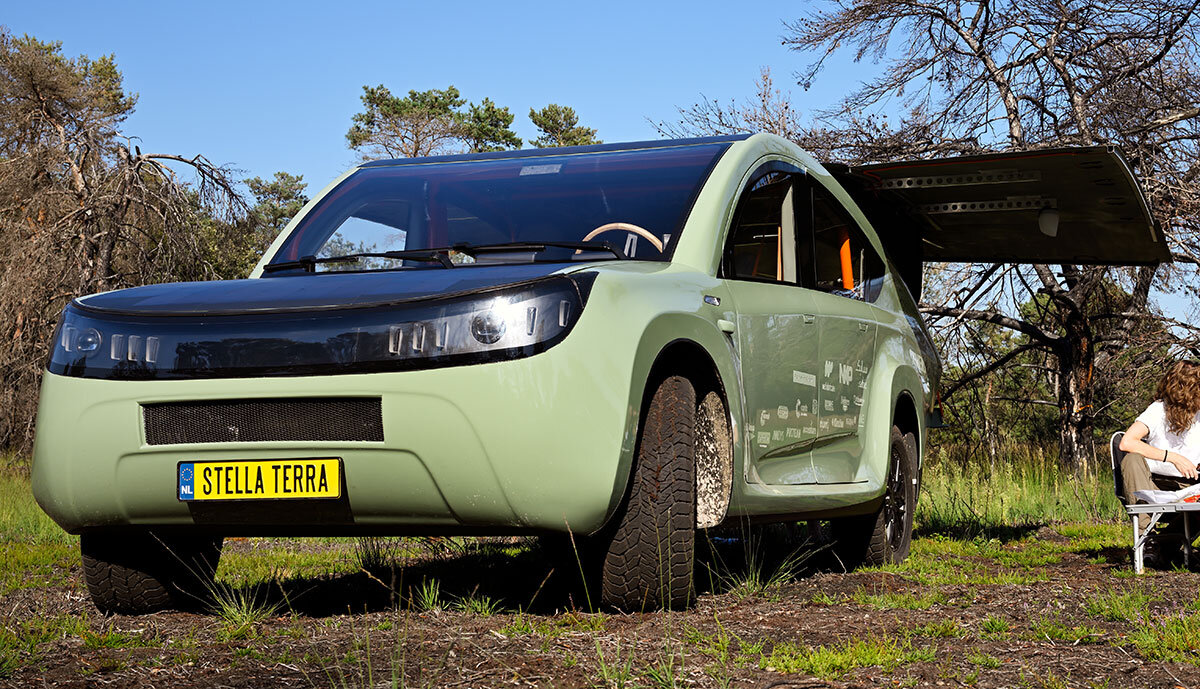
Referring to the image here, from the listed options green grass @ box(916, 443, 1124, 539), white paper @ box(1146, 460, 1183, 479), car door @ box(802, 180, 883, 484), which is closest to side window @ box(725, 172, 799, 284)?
car door @ box(802, 180, 883, 484)

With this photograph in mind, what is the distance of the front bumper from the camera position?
4031 millimetres

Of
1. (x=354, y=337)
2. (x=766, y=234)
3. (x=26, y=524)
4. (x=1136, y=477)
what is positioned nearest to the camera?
(x=354, y=337)

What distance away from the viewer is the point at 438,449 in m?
4.06

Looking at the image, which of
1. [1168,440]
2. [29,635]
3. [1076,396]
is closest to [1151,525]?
[1168,440]

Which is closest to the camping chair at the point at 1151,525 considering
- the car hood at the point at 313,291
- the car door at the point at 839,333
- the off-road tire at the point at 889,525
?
the off-road tire at the point at 889,525

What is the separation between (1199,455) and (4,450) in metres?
13.6

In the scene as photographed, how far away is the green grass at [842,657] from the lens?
371 centimetres

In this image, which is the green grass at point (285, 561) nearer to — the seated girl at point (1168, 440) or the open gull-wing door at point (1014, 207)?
the open gull-wing door at point (1014, 207)

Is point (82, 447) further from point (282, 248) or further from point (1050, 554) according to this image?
point (1050, 554)

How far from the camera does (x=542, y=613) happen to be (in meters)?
4.77

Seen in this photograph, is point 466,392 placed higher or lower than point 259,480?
higher

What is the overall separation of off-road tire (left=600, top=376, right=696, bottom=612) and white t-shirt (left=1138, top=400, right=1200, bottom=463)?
367 centimetres

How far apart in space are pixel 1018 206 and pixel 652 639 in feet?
17.3

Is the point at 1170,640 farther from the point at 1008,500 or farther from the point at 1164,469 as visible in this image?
the point at 1008,500
